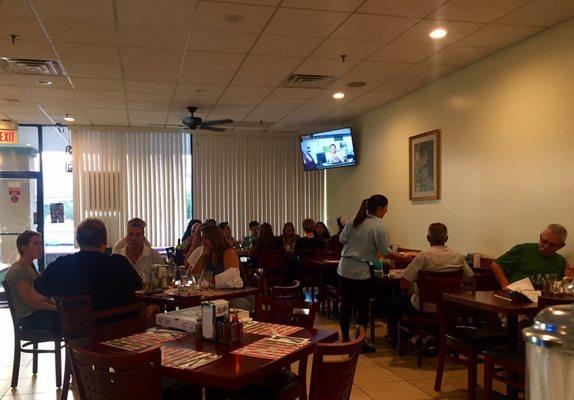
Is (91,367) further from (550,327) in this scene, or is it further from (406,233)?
(406,233)

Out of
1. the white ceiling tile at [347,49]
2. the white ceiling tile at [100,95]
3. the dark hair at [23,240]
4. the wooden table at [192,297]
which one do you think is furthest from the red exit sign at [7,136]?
the white ceiling tile at [347,49]

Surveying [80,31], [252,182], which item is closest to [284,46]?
[80,31]

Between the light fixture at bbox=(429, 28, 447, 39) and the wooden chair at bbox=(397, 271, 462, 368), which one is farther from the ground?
the light fixture at bbox=(429, 28, 447, 39)

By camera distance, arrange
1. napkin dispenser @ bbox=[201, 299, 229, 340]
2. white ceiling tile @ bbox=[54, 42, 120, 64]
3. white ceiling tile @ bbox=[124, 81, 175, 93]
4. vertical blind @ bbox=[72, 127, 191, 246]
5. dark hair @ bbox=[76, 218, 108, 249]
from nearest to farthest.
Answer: napkin dispenser @ bbox=[201, 299, 229, 340], dark hair @ bbox=[76, 218, 108, 249], white ceiling tile @ bbox=[54, 42, 120, 64], white ceiling tile @ bbox=[124, 81, 175, 93], vertical blind @ bbox=[72, 127, 191, 246]

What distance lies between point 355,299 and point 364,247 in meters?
0.55

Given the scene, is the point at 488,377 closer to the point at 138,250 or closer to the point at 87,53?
the point at 138,250

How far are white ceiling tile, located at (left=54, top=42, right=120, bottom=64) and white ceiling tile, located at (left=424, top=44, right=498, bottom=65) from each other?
3347 millimetres

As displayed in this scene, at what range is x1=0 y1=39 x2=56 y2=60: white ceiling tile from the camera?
4844 millimetres

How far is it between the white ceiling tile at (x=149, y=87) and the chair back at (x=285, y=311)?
3967mm

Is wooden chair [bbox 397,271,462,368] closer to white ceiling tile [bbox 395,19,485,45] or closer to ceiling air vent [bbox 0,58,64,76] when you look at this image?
white ceiling tile [bbox 395,19,485,45]

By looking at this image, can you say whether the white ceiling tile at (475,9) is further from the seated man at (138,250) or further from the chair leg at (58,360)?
the chair leg at (58,360)

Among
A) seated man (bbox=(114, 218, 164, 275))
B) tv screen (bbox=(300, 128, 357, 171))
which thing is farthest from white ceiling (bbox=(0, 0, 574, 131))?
seated man (bbox=(114, 218, 164, 275))

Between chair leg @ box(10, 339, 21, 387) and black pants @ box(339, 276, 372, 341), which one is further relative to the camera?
black pants @ box(339, 276, 372, 341)

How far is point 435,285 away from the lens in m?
4.38
